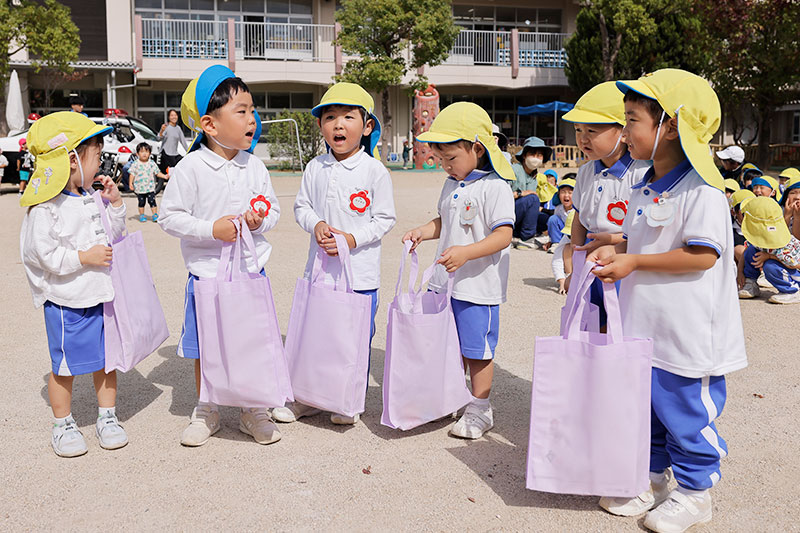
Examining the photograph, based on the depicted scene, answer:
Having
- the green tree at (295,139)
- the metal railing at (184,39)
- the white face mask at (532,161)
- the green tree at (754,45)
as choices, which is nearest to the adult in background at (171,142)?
the white face mask at (532,161)

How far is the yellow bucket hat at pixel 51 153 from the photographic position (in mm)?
3318

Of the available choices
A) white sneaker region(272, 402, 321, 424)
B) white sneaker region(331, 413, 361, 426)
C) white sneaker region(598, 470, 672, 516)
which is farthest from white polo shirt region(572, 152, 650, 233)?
white sneaker region(272, 402, 321, 424)

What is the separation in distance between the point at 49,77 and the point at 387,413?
24830mm

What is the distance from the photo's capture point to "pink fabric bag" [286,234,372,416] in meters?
3.52

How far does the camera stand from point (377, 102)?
2972 cm

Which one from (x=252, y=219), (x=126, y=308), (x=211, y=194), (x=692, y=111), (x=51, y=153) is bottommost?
(x=126, y=308)

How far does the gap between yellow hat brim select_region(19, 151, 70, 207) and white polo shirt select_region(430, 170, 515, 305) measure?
1.69 meters

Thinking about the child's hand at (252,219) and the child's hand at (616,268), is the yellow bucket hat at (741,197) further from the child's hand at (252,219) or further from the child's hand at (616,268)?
the child's hand at (252,219)

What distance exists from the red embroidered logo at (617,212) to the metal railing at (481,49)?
25.3 meters

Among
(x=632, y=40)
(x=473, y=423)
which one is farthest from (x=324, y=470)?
(x=632, y=40)

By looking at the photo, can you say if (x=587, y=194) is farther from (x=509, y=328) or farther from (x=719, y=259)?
(x=509, y=328)

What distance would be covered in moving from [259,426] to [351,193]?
1.18 metres

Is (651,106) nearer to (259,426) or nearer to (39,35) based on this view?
(259,426)

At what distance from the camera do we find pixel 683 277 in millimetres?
2672
